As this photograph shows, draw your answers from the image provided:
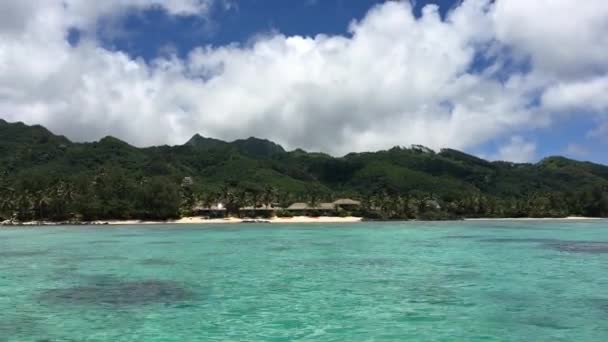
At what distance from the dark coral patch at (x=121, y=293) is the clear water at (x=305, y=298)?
0.04 metres

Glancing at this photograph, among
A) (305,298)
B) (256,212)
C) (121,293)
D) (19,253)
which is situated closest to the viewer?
(305,298)

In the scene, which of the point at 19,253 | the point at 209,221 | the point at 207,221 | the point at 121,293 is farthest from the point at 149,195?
the point at 121,293

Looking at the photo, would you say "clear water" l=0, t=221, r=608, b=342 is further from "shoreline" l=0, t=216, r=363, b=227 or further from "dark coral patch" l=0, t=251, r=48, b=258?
"shoreline" l=0, t=216, r=363, b=227

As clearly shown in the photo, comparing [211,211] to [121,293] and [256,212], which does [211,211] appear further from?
[121,293]

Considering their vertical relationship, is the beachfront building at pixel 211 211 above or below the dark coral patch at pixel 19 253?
above

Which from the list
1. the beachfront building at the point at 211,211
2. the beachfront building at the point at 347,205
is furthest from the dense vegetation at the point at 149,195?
the beachfront building at the point at 347,205

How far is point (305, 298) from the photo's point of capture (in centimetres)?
1888

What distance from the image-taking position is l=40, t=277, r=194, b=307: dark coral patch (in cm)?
1798

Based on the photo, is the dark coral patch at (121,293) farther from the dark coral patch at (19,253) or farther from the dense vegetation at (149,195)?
the dense vegetation at (149,195)

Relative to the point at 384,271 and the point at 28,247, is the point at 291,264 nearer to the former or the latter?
the point at 384,271

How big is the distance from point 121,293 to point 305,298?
23.1 feet

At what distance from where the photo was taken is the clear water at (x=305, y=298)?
13898 mm

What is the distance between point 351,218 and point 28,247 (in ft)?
244

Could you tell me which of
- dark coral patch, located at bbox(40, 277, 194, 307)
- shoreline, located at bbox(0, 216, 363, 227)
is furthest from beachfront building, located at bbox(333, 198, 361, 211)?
dark coral patch, located at bbox(40, 277, 194, 307)
